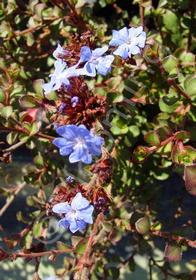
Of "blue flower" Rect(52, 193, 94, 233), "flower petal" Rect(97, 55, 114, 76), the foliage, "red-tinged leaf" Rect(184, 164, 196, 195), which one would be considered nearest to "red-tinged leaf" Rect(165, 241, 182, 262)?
the foliage

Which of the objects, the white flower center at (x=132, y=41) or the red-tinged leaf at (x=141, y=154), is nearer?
the white flower center at (x=132, y=41)

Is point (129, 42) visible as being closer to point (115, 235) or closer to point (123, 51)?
point (123, 51)

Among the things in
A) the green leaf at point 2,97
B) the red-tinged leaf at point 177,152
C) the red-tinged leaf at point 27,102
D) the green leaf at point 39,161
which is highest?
the green leaf at point 2,97

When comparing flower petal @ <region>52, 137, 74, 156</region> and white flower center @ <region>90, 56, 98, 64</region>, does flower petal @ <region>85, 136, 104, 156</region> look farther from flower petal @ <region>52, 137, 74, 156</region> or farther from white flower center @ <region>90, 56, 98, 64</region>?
white flower center @ <region>90, 56, 98, 64</region>

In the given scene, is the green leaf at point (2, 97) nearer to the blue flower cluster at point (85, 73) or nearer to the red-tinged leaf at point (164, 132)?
the blue flower cluster at point (85, 73)

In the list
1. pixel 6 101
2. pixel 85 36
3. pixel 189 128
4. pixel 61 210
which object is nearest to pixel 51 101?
pixel 6 101

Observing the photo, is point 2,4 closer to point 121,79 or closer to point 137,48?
point 121,79

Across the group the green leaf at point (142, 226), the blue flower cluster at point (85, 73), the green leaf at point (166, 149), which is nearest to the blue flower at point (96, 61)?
the blue flower cluster at point (85, 73)
